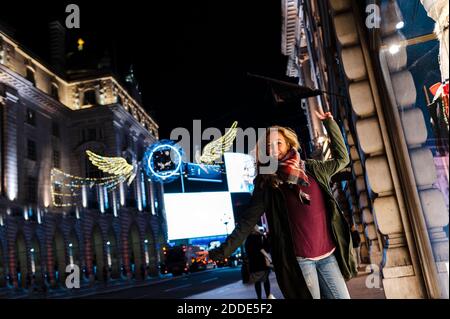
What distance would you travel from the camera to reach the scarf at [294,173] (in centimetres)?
346

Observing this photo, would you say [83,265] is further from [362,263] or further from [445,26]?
[445,26]

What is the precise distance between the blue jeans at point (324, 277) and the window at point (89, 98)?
4869 centimetres

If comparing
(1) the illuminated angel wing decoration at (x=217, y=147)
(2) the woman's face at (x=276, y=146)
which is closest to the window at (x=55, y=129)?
(1) the illuminated angel wing decoration at (x=217, y=147)

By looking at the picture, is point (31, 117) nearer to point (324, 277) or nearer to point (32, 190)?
point (32, 190)

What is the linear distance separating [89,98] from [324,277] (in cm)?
4908

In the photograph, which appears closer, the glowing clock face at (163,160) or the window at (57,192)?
the glowing clock face at (163,160)

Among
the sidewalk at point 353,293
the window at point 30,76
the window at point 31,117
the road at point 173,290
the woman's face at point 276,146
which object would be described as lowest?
the road at point 173,290

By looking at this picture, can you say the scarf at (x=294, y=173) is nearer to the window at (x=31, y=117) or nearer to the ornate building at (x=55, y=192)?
the ornate building at (x=55, y=192)

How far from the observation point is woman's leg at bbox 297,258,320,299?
133 inches

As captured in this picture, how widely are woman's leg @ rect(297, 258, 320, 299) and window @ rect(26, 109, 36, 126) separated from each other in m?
41.5

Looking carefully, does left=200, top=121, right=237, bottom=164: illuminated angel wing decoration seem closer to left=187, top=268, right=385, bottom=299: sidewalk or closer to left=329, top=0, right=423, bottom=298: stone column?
left=187, top=268, right=385, bottom=299: sidewalk

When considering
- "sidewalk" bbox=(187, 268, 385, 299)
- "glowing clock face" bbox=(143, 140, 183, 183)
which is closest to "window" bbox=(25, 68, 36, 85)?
"glowing clock face" bbox=(143, 140, 183, 183)

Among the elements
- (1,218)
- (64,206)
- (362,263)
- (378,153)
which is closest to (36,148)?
(64,206)

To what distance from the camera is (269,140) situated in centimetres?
371
